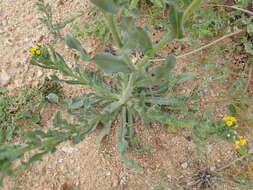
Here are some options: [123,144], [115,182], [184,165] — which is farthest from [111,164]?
[184,165]

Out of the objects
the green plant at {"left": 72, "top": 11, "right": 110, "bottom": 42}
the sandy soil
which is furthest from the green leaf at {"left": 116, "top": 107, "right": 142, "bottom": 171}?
the green plant at {"left": 72, "top": 11, "right": 110, "bottom": 42}

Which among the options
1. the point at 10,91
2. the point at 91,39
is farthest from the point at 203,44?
the point at 10,91

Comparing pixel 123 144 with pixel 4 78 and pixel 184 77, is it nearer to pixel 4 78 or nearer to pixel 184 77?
pixel 184 77

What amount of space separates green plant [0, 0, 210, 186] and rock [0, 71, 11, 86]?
0.57 metres

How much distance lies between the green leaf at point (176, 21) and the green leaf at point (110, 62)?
0.36m

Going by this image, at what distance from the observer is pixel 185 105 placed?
2.36 meters

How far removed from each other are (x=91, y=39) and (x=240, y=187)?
1.72m

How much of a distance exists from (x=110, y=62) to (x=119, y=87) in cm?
79

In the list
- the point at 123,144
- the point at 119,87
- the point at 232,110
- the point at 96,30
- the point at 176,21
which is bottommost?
the point at 123,144

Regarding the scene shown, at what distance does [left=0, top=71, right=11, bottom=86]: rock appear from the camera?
258 centimetres

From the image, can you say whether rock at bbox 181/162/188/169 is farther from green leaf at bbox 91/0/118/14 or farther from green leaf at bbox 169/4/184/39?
green leaf at bbox 91/0/118/14

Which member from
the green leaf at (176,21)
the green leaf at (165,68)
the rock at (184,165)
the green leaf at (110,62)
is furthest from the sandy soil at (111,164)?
the green leaf at (176,21)

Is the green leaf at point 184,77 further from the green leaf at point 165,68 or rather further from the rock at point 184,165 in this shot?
the green leaf at point 165,68

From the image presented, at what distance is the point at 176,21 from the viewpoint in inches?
47.6
